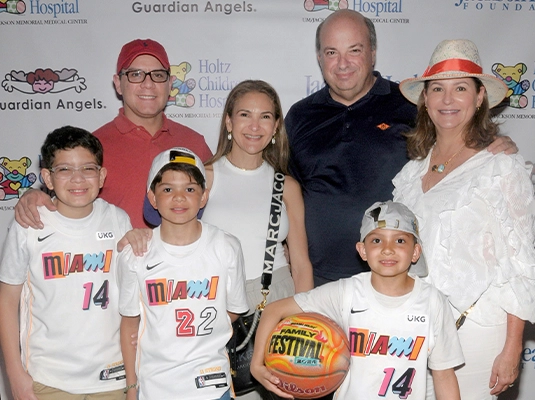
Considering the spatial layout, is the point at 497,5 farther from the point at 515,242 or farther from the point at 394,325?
the point at 394,325

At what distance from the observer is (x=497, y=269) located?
243 centimetres

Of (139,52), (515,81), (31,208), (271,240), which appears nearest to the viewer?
(31,208)

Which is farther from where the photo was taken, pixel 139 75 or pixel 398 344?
pixel 139 75

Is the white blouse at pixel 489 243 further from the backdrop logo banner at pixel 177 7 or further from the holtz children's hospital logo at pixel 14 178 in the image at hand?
the holtz children's hospital logo at pixel 14 178

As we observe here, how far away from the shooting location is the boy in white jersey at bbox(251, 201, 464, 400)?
226 centimetres

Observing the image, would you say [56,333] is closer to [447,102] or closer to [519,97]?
[447,102]

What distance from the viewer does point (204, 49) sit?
4.17 meters

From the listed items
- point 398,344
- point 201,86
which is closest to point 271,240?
point 398,344

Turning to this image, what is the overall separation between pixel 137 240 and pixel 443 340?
1367 millimetres

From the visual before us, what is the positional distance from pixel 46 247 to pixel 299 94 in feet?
7.85

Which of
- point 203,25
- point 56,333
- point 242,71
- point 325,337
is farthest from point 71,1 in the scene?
point 325,337

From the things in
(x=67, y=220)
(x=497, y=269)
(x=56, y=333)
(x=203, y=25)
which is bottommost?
(x=56, y=333)

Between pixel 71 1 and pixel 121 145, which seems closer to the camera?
pixel 121 145

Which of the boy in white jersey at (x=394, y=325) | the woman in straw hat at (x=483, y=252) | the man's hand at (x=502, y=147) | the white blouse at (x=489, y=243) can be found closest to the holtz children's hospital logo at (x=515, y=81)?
the woman in straw hat at (x=483, y=252)
